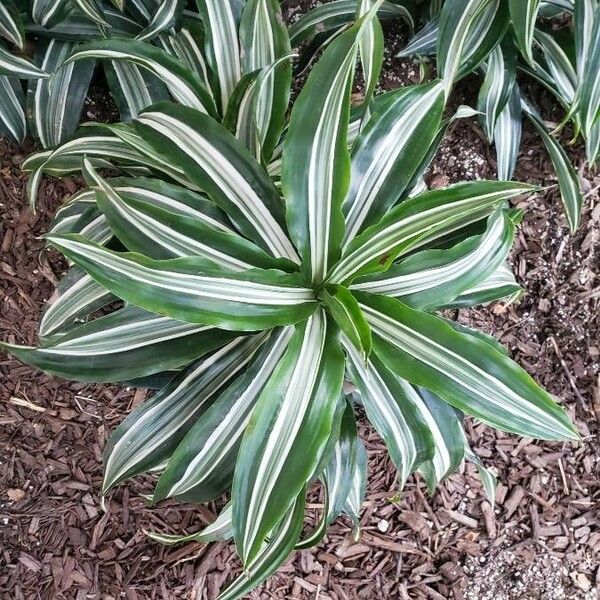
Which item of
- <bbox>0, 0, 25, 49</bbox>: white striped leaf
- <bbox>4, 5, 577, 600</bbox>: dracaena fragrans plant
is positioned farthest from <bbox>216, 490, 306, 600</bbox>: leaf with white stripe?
<bbox>0, 0, 25, 49</bbox>: white striped leaf

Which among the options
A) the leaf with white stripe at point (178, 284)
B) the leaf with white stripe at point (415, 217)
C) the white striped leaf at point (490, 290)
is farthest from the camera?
the white striped leaf at point (490, 290)

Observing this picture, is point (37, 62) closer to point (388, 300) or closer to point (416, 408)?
point (388, 300)

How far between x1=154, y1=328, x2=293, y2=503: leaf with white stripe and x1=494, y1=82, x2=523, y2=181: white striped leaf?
77 centimetres

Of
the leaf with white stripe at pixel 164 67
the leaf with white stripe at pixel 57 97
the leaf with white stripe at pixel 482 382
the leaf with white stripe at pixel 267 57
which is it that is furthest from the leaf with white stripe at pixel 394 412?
the leaf with white stripe at pixel 57 97

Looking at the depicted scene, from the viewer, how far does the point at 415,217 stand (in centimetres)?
95

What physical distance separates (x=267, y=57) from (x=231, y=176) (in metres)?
0.32

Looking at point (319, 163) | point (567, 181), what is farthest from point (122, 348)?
point (567, 181)

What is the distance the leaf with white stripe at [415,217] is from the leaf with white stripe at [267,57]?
35cm

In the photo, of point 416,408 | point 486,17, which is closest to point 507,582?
point 416,408

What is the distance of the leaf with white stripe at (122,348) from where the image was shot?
3.29 feet

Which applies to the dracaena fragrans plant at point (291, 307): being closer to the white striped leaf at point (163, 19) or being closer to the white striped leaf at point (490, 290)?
the white striped leaf at point (490, 290)

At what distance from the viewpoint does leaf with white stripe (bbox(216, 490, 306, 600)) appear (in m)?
1.06

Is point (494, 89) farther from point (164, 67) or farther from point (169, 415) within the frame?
point (169, 415)

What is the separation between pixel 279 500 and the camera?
87 centimetres
